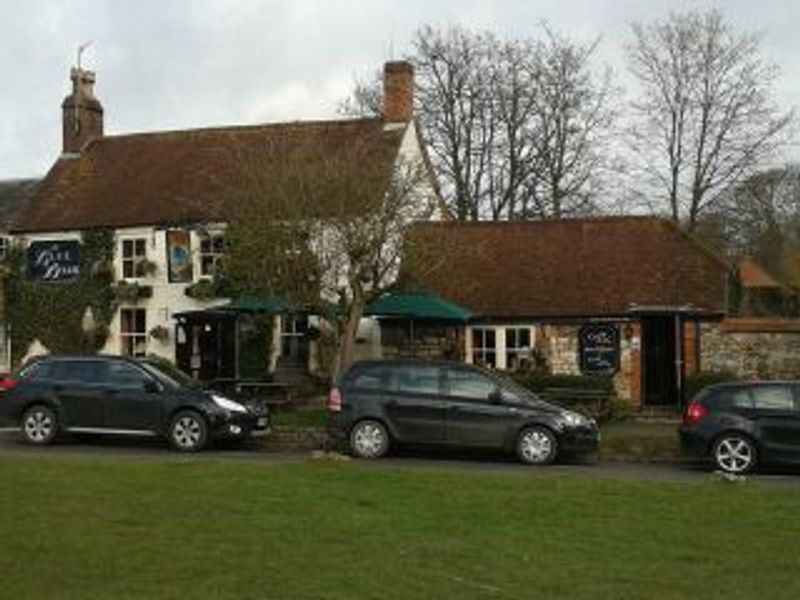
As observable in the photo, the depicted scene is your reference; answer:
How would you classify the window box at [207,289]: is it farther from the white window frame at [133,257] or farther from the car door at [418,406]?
the car door at [418,406]

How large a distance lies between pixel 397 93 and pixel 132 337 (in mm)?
9615

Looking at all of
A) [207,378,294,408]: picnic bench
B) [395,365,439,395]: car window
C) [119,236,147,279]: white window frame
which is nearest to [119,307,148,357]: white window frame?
[119,236,147,279]: white window frame

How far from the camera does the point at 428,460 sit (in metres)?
21.0

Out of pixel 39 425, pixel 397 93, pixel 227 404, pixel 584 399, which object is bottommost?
pixel 39 425

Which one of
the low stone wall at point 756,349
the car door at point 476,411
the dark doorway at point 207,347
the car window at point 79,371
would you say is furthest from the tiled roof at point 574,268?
the car window at point 79,371

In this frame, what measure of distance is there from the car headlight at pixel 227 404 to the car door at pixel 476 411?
12.0ft

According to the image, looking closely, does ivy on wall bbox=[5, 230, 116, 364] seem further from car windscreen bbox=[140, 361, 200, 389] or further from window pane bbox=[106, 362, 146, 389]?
window pane bbox=[106, 362, 146, 389]

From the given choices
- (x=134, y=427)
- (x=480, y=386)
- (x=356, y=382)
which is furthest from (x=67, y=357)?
(x=480, y=386)

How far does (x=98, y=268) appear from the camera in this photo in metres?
34.5

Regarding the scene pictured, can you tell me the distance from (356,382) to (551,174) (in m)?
28.9

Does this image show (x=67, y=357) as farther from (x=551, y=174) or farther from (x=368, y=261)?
(x=551, y=174)

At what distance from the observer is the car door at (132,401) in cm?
2194

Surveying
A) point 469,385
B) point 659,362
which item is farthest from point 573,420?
point 659,362

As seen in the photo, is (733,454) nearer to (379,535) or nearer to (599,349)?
(599,349)
